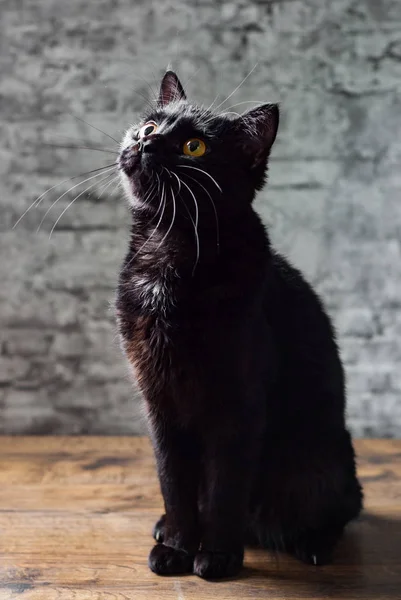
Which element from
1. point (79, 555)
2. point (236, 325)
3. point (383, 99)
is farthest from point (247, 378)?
point (383, 99)

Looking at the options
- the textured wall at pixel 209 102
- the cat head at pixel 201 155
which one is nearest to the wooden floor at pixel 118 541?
the textured wall at pixel 209 102

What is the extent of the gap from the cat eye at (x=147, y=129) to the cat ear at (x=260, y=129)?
0.14m

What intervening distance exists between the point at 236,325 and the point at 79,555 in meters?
0.49

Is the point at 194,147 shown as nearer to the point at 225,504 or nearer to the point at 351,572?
the point at 225,504

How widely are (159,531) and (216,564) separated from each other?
0.17m

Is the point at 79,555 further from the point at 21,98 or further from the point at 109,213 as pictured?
the point at 21,98

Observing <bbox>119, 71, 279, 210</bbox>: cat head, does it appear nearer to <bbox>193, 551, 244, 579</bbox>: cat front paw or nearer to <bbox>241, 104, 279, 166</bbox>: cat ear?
<bbox>241, 104, 279, 166</bbox>: cat ear

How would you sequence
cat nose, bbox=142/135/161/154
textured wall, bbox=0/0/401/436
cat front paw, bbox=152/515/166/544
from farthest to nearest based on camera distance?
textured wall, bbox=0/0/401/436 < cat front paw, bbox=152/515/166/544 < cat nose, bbox=142/135/161/154

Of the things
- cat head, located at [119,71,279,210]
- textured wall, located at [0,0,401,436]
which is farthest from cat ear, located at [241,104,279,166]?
textured wall, located at [0,0,401,436]

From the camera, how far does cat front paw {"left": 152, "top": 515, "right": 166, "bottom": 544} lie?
115cm

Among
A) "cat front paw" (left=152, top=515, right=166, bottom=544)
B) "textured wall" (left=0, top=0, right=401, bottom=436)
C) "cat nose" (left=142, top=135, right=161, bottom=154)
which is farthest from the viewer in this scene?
"textured wall" (left=0, top=0, right=401, bottom=436)

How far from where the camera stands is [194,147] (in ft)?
3.26

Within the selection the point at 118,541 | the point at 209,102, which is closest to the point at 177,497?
the point at 118,541

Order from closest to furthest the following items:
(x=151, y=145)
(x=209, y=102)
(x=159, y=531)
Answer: (x=151, y=145) → (x=159, y=531) → (x=209, y=102)
